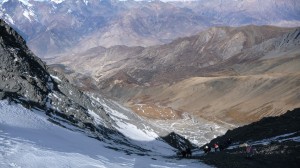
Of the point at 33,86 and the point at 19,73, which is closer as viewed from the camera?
the point at 33,86

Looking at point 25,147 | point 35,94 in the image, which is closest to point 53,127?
point 35,94

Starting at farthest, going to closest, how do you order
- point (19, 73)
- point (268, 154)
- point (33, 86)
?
point (19, 73) → point (33, 86) → point (268, 154)

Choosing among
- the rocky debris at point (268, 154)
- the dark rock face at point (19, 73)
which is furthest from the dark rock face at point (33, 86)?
the rocky debris at point (268, 154)

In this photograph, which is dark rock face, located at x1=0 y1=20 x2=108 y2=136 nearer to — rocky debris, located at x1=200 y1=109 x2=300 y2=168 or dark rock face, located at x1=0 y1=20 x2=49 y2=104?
dark rock face, located at x1=0 y1=20 x2=49 y2=104

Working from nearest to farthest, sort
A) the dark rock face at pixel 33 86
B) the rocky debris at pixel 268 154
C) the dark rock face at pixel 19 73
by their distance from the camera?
the rocky debris at pixel 268 154, the dark rock face at pixel 33 86, the dark rock face at pixel 19 73

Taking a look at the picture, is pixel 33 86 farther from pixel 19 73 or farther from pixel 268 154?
pixel 268 154

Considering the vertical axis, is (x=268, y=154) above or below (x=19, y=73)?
below

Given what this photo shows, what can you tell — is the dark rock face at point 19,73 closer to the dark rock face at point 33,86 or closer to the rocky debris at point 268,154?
the dark rock face at point 33,86

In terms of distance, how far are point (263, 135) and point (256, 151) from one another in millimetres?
16581

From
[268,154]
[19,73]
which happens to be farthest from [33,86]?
[268,154]

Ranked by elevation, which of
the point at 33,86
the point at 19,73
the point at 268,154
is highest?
the point at 19,73

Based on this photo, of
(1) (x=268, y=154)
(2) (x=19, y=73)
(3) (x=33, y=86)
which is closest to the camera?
(1) (x=268, y=154)

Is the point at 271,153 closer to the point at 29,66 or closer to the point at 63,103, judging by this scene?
the point at 63,103

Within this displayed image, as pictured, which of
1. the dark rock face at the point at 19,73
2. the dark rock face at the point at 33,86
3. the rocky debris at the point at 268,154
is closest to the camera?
the rocky debris at the point at 268,154
